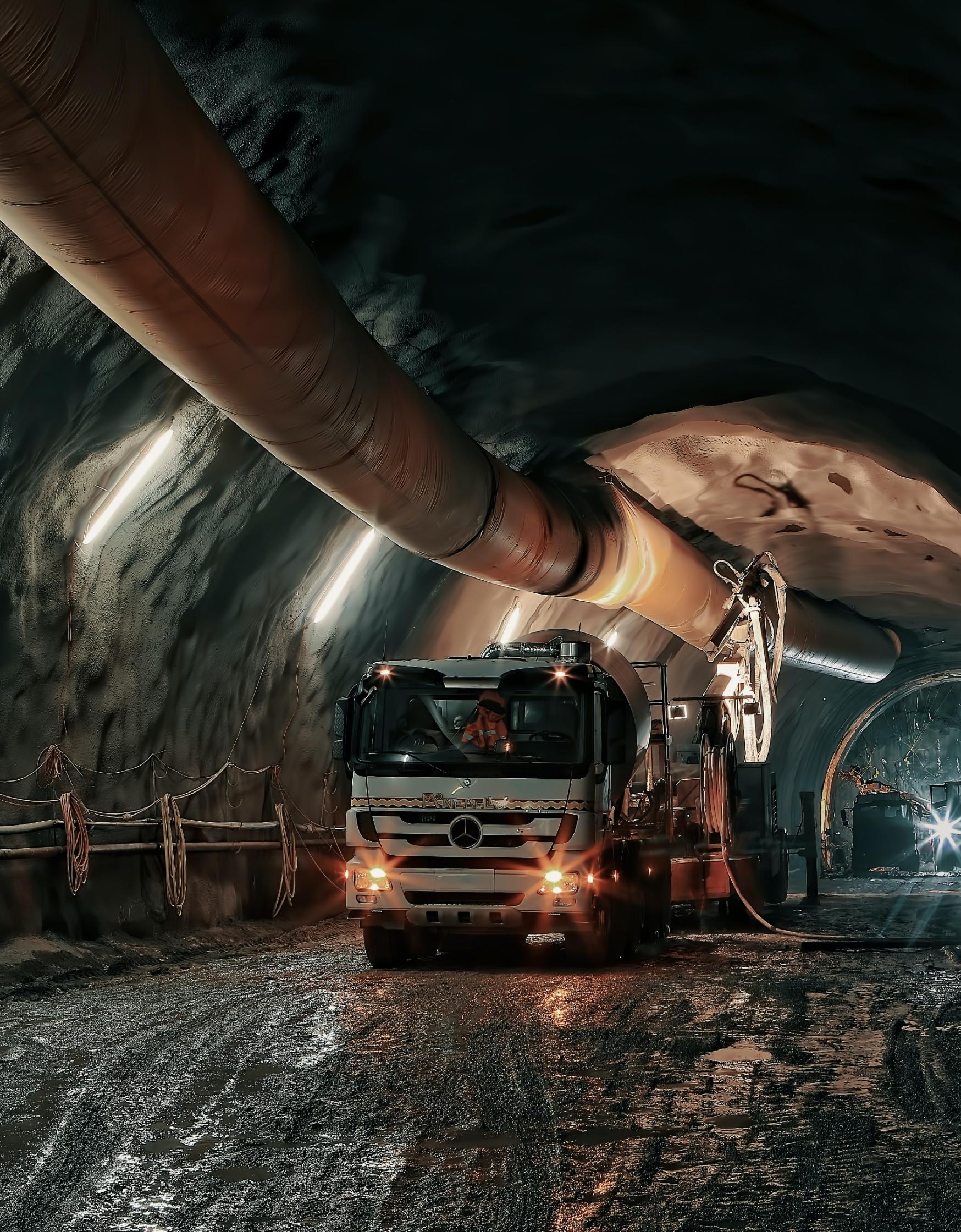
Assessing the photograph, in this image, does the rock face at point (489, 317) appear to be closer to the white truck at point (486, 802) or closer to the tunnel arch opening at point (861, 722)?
the white truck at point (486, 802)

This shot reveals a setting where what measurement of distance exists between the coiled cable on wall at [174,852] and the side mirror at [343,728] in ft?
6.35

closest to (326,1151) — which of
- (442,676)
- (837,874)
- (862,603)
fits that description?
(442,676)

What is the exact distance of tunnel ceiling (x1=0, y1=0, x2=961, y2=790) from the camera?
7.61m

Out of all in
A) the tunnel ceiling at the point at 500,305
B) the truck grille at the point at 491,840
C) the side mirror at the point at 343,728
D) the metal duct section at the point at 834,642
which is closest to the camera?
the tunnel ceiling at the point at 500,305

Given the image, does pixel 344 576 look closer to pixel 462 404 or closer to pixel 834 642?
pixel 462 404

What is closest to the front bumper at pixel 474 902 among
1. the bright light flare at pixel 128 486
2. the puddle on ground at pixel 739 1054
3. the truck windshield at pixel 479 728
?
the truck windshield at pixel 479 728

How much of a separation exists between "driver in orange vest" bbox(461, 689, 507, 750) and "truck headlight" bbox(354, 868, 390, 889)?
124 centimetres

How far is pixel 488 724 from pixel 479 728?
89mm

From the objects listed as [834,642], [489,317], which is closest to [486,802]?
[489,317]

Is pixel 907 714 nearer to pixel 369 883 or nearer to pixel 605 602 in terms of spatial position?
pixel 605 602

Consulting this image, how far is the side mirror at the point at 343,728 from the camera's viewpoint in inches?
480

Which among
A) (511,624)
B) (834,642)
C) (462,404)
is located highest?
(462,404)

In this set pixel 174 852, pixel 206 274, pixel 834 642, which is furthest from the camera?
pixel 834 642

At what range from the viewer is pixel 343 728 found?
1221 centimetres
